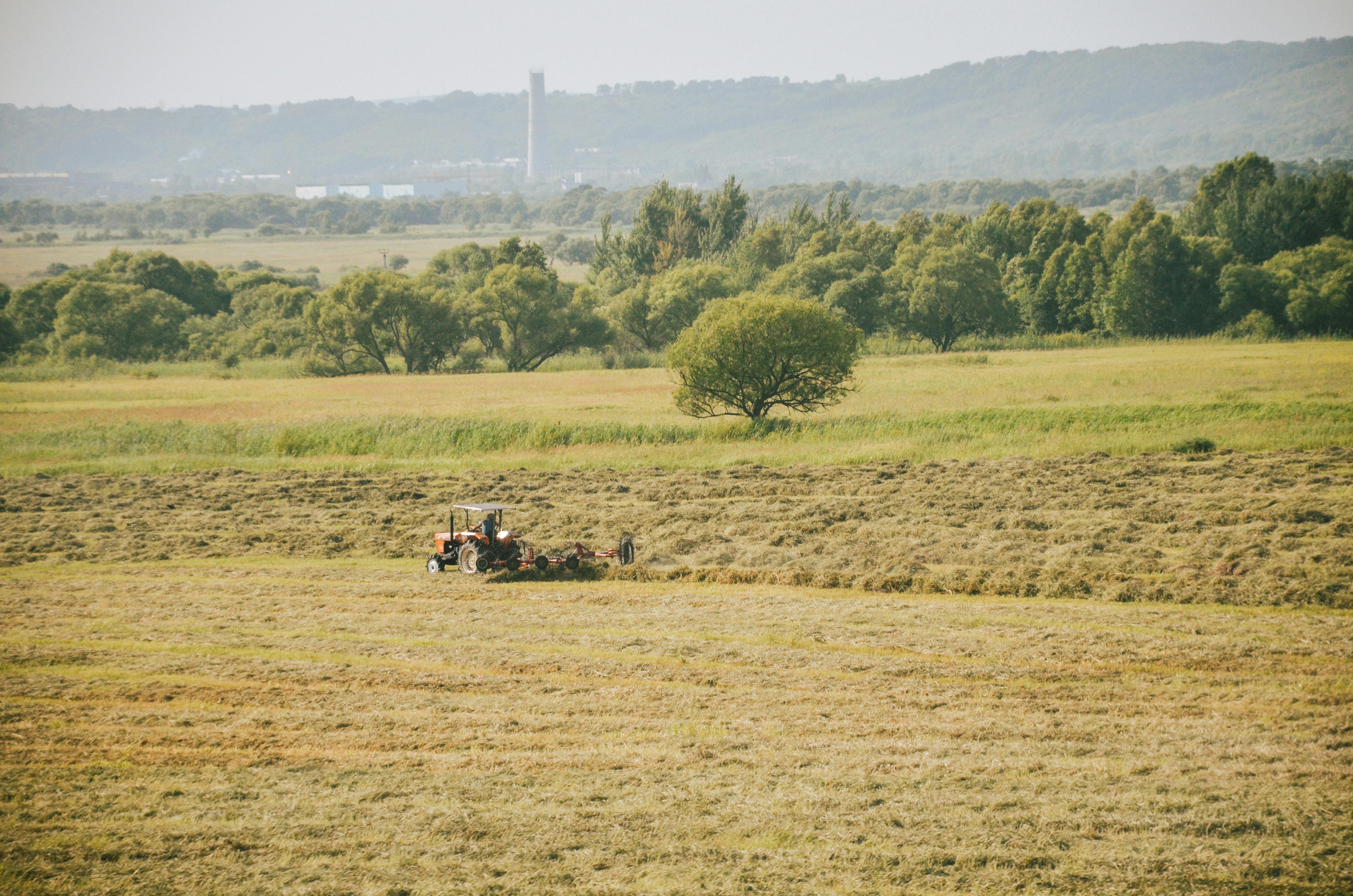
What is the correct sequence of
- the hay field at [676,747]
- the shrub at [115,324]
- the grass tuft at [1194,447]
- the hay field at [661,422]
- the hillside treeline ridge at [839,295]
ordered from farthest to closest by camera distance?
the shrub at [115,324] < the hillside treeline ridge at [839,295] < the hay field at [661,422] < the grass tuft at [1194,447] < the hay field at [676,747]

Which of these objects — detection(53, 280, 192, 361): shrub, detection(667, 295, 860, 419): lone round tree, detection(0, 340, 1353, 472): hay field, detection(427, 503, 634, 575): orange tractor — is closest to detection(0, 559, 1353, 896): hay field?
detection(427, 503, 634, 575): orange tractor

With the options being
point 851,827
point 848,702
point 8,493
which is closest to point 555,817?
point 851,827

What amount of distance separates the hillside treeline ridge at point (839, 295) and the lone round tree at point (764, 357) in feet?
82.9

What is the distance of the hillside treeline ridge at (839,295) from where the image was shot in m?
69.2

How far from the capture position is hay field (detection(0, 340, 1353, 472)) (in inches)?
1326

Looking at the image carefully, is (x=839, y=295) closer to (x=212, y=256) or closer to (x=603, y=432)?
(x=603, y=432)

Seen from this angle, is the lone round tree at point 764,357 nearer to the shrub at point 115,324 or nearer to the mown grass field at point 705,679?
the mown grass field at point 705,679

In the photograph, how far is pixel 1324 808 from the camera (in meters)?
9.49

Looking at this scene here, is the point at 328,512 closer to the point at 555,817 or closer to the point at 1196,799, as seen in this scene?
the point at 555,817

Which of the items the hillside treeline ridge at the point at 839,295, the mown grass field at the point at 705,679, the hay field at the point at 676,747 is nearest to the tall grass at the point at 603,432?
the mown grass field at the point at 705,679

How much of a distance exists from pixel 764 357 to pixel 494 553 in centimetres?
1966

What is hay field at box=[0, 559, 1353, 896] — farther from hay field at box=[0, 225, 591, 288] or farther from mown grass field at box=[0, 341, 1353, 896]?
hay field at box=[0, 225, 591, 288]

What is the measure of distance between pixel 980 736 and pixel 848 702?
172 centimetres

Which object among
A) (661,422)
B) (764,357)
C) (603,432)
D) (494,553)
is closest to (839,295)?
(661,422)
